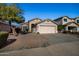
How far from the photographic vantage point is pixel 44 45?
486 cm

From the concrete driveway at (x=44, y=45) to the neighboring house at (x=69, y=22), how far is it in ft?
0.46

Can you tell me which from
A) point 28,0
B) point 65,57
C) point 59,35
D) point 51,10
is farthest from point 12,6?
point 65,57

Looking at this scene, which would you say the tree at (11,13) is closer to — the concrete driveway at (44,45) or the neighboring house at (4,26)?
the neighboring house at (4,26)

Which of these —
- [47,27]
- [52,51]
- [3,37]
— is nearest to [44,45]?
[52,51]

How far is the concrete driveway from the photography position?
15.7 feet

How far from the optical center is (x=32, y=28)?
4.95 metres

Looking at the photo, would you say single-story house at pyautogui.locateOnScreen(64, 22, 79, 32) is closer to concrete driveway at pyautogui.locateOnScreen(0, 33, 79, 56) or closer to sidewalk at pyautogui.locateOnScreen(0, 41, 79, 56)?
concrete driveway at pyautogui.locateOnScreen(0, 33, 79, 56)

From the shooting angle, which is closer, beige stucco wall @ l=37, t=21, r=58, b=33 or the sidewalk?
the sidewalk

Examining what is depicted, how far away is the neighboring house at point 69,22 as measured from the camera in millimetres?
4855

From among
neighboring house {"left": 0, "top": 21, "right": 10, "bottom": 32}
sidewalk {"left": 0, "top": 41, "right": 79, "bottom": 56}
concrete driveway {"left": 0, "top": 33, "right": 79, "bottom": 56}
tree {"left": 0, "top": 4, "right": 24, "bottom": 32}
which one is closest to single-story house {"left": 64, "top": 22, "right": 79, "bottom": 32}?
concrete driveway {"left": 0, "top": 33, "right": 79, "bottom": 56}

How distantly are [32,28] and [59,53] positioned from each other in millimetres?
709

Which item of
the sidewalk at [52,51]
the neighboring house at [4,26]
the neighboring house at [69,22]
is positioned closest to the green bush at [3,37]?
the neighboring house at [4,26]

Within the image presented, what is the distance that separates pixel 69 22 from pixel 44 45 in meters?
0.65

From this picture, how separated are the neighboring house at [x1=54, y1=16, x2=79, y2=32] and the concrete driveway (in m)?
0.14
